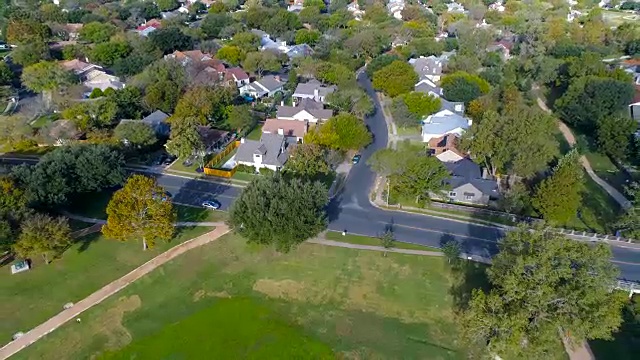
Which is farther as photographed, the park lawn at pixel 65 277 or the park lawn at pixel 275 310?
the park lawn at pixel 65 277

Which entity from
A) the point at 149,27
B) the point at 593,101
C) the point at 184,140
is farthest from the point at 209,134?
the point at 149,27

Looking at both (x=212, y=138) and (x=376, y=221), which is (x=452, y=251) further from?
(x=212, y=138)

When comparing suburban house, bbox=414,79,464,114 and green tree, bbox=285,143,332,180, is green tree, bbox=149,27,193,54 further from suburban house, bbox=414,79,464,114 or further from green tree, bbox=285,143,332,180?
green tree, bbox=285,143,332,180

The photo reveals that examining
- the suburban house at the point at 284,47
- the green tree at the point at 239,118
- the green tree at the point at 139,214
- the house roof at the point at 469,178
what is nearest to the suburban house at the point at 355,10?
the suburban house at the point at 284,47

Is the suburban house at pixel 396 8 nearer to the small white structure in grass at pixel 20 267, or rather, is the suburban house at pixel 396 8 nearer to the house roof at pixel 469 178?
the house roof at pixel 469 178

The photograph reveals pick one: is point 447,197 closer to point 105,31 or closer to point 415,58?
point 415,58

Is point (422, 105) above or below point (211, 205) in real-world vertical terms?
above
